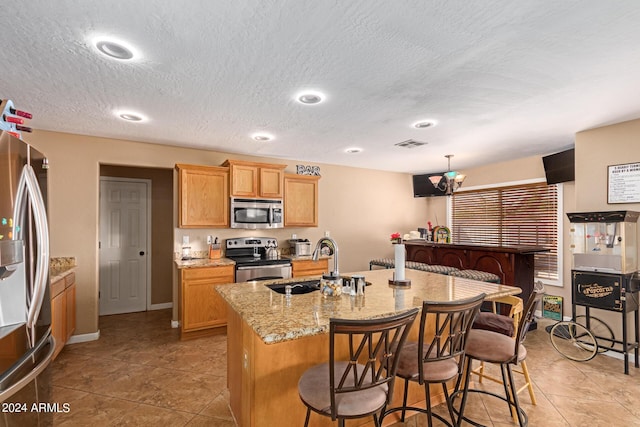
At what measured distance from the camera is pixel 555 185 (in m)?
4.69

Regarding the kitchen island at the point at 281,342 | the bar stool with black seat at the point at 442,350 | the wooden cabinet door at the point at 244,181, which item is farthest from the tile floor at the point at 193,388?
the wooden cabinet door at the point at 244,181

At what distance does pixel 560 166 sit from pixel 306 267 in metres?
3.98

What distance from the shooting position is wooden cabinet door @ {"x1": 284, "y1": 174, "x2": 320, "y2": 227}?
4902 millimetres

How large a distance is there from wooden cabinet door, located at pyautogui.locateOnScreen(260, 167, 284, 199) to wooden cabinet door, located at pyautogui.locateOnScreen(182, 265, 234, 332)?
3.99 feet

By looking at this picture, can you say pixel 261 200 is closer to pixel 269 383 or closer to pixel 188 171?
pixel 188 171

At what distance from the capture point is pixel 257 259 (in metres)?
4.44

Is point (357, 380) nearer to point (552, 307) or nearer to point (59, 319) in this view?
point (59, 319)

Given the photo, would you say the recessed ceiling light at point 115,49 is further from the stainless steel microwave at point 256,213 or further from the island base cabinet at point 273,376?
the stainless steel microwave at point 256,213

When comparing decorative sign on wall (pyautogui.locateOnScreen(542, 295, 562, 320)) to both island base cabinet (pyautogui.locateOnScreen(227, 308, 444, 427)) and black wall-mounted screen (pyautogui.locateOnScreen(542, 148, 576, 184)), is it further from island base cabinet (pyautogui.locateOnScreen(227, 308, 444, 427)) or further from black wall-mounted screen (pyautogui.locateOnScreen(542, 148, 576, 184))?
island base cabinet (pyautogui.locateOnScreen(227, 308, 444, 427))

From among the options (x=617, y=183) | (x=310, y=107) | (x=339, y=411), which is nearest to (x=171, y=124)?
(x=310, y=107)

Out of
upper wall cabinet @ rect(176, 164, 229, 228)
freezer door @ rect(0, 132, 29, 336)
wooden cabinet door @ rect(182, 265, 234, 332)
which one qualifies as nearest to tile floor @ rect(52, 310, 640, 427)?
wooden cabinet door @ rect(182, 265, 234, 332)

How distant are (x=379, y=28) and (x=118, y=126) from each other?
3.11 metres

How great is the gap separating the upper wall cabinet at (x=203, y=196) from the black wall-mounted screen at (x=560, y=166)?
187 inches

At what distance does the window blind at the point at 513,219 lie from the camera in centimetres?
479
